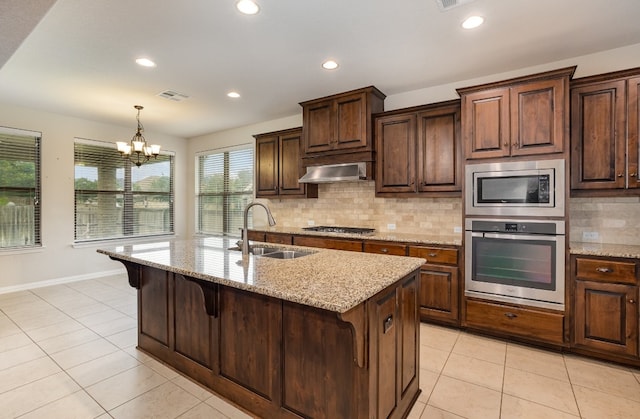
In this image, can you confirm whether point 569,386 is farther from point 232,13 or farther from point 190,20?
point 190,20

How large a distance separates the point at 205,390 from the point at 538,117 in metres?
3.52

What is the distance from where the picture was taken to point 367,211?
433cm

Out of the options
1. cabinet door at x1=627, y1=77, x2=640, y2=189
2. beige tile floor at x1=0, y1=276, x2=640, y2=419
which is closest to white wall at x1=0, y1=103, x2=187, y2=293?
beige tile floor at x1=0, y1=276, x2=640, y2=419

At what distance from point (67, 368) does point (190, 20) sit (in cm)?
292

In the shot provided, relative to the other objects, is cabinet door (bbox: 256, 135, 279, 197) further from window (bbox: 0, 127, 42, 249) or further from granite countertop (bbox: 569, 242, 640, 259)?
granite countertop (bbox: 569, 242, 640, 259)

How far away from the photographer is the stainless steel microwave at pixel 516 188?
8.86 feet

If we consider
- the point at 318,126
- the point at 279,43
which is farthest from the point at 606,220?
the point at 279,43

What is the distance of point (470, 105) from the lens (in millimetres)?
3084

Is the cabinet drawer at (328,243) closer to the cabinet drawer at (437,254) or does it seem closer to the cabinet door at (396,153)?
the cabinet drawer at (437,254)

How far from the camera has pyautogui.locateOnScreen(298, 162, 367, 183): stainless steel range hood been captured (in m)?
3.87

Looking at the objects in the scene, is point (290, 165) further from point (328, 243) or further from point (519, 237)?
point (519, 237)

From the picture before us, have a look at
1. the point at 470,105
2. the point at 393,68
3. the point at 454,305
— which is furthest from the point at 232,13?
the point at 454,305

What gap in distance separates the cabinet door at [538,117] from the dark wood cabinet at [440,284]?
3.86 ft

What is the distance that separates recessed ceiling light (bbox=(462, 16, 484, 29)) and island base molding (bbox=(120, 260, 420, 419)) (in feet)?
6.42
